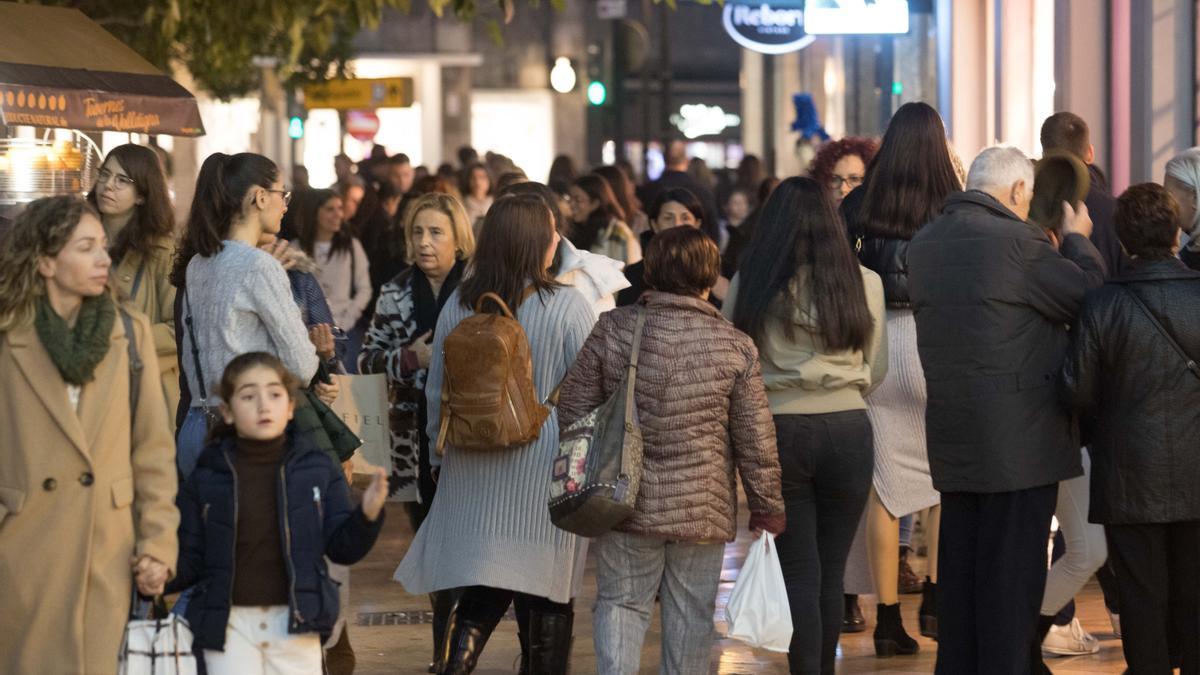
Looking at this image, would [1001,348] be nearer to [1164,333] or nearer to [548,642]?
[1164,333]

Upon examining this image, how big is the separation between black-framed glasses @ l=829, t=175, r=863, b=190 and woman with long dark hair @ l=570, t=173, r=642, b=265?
106 inches

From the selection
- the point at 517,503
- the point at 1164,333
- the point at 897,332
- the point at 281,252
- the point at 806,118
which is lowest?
the point at 517,503

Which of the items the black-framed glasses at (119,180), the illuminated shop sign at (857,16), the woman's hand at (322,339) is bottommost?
the woman's hand at (322,339)

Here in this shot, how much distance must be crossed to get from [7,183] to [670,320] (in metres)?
4.62

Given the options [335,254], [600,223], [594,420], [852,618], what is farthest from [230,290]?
[335,254]

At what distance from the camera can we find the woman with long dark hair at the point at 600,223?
1267cm

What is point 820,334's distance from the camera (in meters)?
7.18

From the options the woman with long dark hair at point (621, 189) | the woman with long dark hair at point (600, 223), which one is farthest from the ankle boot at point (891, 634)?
the woman with long dark hair at point (621, 189)

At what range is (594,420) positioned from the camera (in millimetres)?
6738

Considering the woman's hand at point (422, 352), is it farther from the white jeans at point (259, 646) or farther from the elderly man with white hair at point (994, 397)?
the white jeans at point (259, 646)

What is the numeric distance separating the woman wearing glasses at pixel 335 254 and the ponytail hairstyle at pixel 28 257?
8.10 metres

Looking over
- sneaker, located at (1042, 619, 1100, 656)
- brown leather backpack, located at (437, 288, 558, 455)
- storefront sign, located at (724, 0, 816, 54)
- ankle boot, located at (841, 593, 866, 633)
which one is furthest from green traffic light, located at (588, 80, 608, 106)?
brown leather backpack, located at (437, 288, 558, 455)

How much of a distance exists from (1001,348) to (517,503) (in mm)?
1892

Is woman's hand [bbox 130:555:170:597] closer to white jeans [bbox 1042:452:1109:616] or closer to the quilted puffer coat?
the quilted puffer coat
